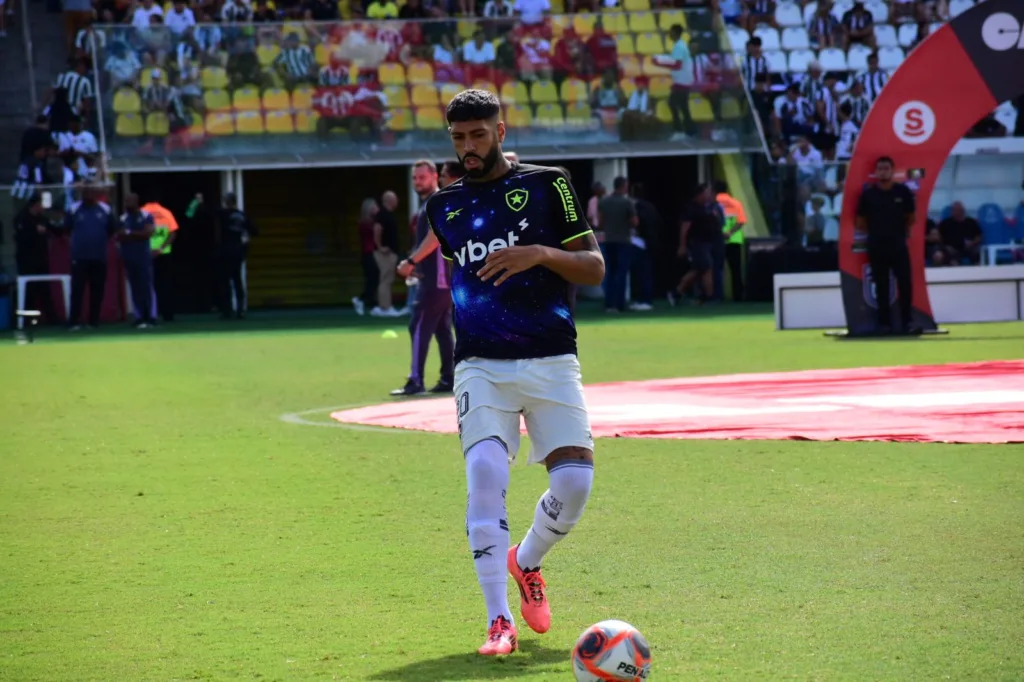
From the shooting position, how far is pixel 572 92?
31.8 metres

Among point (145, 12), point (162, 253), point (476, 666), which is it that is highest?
point (145, 12)

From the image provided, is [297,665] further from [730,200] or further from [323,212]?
[323,212]

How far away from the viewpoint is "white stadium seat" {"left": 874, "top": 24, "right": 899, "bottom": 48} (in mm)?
34125

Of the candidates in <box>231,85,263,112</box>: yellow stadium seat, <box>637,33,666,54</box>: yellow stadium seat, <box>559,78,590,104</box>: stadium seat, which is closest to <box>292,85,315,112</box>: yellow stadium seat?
<box>231,85,263,112</box>: yellow stadium seat

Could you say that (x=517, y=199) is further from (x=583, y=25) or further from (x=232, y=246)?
(x=583, y=25)

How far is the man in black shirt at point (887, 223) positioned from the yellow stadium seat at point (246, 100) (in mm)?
14411

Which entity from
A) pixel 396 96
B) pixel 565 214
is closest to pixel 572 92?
pixel 396 96

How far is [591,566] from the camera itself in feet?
22.7

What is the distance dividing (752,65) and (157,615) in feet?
90.8

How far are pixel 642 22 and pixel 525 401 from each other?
27.7 m

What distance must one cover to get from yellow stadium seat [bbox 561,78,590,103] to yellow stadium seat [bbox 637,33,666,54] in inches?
56.5

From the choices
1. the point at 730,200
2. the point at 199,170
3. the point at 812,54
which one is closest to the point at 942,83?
the point at 730,200

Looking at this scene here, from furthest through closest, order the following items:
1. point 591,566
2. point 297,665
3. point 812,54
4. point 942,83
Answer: point 812,54 < point 942,83 < point 591,566 < point 297,665

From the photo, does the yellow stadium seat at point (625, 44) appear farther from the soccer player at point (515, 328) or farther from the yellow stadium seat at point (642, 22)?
the soccer player at point (515, 328)
